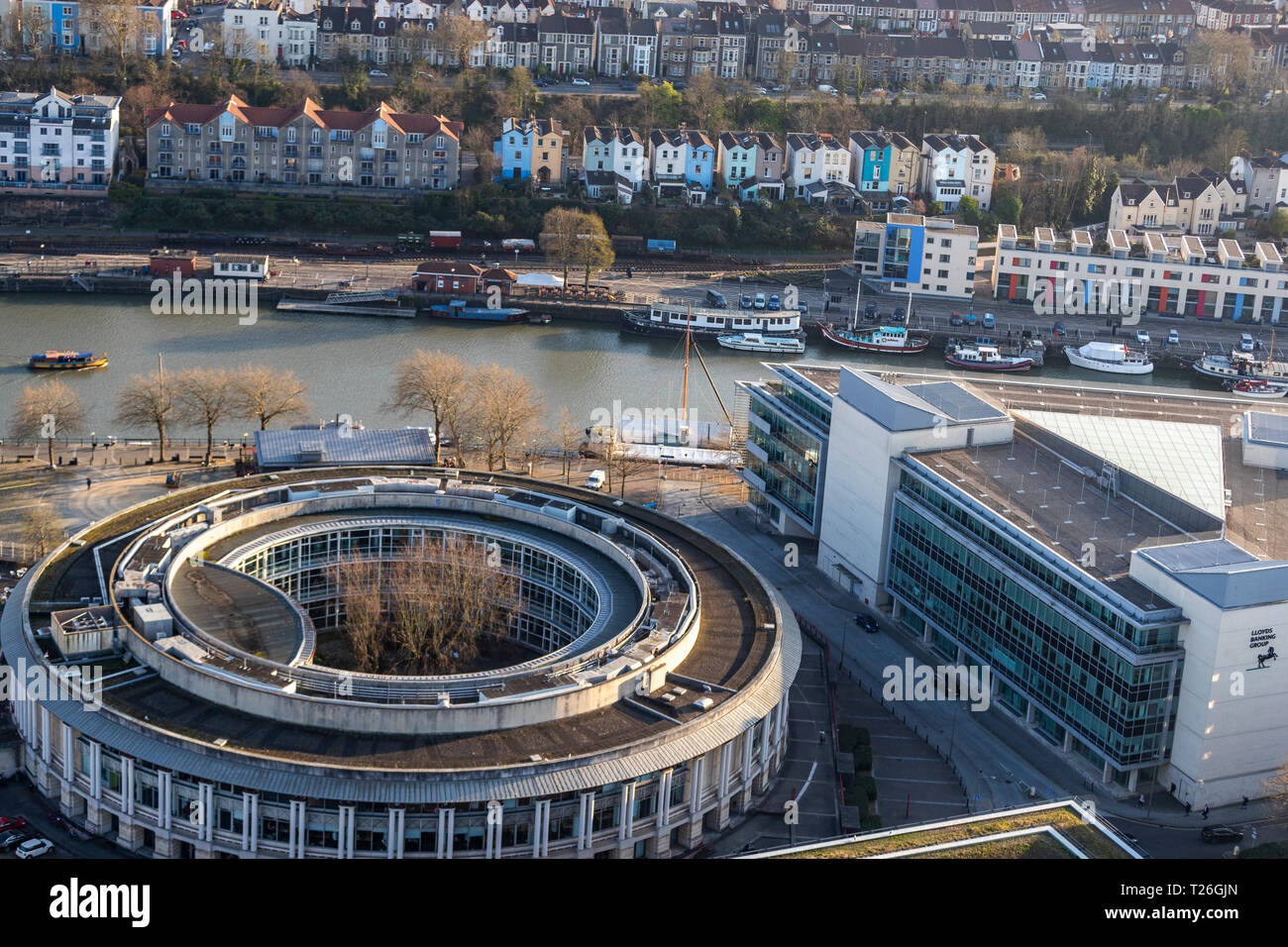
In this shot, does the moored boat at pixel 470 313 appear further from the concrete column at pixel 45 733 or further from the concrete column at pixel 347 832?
the concrete column at pixel 347 832

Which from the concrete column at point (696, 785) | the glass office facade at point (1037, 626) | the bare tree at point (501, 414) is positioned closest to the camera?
the concrete column at point (696, 785)

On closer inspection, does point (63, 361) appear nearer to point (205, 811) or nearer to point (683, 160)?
point (205, 811)

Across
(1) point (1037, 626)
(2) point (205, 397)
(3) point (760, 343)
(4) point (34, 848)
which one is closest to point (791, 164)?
(3) point (760, 343)

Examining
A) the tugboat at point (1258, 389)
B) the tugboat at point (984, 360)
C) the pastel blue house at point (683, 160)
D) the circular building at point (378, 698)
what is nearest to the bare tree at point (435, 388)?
the circular building at point (378, 698)

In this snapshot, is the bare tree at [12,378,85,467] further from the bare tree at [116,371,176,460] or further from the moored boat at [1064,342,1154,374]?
the moored boat at [1064,342,1154,374]

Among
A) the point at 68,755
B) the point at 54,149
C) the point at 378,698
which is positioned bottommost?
the point at 68,755
